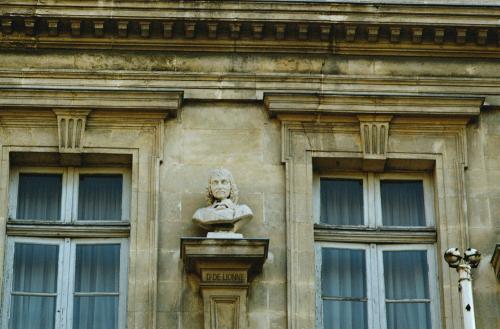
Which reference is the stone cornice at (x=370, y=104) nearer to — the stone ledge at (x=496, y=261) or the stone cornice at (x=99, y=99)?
the stone cornice at (x=99, y=99)

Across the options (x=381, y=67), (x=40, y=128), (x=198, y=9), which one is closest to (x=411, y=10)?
→ (x=381, y=67)

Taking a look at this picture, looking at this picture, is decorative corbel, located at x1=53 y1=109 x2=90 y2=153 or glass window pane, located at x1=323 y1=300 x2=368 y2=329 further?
decorative corbel, located at x1=53 y1=109 x2=90 y2=153

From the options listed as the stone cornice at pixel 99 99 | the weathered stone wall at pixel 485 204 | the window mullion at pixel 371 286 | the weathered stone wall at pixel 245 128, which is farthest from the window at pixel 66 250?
the weathered stone wall at pixel 485 204

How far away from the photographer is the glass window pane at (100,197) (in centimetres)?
2483

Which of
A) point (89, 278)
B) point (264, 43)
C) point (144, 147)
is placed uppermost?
point (264, 43)

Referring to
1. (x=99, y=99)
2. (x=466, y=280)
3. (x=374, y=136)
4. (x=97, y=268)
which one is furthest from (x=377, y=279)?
(x=99, y=99)

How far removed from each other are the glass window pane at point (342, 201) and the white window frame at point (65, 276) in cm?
283

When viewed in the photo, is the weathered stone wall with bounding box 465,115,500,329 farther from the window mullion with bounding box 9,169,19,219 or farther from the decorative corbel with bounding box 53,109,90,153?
the window mullion with bounding box 9,169,19,219

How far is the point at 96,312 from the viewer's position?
24.1 metres

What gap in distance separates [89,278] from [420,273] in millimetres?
4500

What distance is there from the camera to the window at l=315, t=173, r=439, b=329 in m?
24.3

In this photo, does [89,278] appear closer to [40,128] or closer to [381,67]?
[40,128]

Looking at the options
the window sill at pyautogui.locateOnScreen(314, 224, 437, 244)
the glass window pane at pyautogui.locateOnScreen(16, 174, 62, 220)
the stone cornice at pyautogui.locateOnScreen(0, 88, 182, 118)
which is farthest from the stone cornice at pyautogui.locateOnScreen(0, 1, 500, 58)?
the window sill at pyautogui.locateOnScreen(314, 224, 437, 244)

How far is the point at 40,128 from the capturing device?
2494 cm
